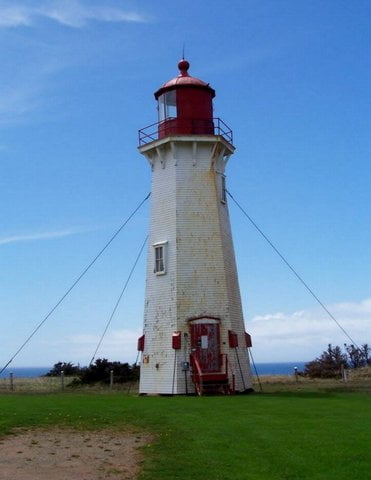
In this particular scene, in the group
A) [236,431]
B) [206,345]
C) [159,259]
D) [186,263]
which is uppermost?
[159,259]

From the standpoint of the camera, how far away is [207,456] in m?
11.4

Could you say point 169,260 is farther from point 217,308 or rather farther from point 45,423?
point 45,423

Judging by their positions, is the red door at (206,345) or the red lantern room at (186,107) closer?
the red door at (206,345)

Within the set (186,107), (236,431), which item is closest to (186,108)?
(186,107)

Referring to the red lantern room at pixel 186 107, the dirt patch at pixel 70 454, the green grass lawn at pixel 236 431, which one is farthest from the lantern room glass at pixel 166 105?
the dirt patch at pixel 70 454

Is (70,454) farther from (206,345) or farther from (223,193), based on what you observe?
(223,193)

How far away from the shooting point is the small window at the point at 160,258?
84.1 ft

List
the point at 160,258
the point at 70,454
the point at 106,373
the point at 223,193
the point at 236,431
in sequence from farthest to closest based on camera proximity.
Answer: the point at 106,373 → the point at 223,193 → the point at 160,258 → the point at 236,431 → the point at 70,454

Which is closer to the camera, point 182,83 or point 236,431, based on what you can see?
point 236,431

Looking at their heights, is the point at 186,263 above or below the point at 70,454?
above

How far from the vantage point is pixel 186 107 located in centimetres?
2667

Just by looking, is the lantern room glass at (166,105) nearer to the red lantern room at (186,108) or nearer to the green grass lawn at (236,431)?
the red lantern room at (186,108)

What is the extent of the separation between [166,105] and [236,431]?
1681cm

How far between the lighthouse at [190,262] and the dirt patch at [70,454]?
10814 millimetres
